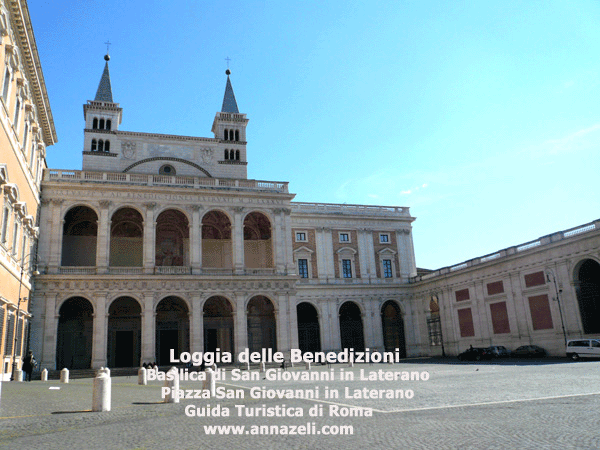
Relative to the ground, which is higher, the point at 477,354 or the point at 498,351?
the point at 498,351

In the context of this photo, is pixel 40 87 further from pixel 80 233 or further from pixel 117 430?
pixel 117 430

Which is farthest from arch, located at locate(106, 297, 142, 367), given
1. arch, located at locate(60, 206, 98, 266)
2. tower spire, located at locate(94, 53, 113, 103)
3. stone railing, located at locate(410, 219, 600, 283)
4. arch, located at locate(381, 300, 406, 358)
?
stone railing, located at locate(410, 219, 600, 283)

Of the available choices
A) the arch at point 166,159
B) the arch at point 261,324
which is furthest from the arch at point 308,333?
the arch at point 166,159

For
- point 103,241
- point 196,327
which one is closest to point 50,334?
point 103,241

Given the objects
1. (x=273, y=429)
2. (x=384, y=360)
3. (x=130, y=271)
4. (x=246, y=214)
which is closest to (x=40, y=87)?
(x=130, y=271)

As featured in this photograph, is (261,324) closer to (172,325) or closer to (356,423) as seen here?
(172,325)

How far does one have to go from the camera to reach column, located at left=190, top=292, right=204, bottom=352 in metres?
34.7

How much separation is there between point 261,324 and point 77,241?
1582 centimetres

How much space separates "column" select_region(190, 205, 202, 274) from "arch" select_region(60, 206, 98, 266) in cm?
794

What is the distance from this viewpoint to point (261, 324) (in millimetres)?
40312

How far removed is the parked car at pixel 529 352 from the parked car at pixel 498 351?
2.29 ft

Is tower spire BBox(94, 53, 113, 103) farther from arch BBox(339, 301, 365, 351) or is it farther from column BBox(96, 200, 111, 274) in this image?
arch BBox(339, 301, 365, 351)

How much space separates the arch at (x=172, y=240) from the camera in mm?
40031

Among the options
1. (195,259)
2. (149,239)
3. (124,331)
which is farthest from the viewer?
(124,331)
